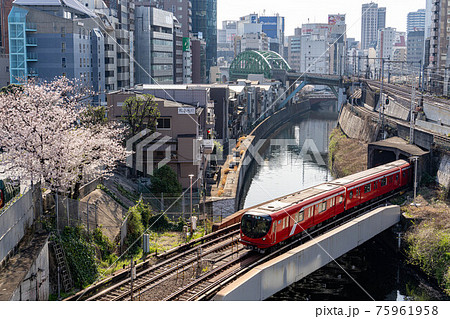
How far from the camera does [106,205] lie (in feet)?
59.1

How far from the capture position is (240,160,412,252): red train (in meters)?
14.1

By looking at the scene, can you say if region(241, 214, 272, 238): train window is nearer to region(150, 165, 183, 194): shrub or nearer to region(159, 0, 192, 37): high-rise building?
region(150, 165, 183, 194): shrub

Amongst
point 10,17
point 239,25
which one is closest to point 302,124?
point 10,17

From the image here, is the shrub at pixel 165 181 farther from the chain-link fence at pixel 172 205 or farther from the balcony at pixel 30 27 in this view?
the balcony at pixel 30 27

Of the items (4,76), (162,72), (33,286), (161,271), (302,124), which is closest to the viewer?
(33,286)

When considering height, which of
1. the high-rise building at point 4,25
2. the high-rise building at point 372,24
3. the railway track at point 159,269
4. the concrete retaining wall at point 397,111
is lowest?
the railway track at point 159,269

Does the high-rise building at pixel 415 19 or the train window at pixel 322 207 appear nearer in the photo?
the train window at pixel 322 207

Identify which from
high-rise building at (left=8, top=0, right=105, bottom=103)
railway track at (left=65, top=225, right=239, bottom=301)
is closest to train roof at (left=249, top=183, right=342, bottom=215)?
railway track at (left=65, top=225, right=239, bottom=301)

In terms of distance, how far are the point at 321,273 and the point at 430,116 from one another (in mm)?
18942

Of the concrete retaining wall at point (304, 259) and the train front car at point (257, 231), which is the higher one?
the train front car at point (257, 231)

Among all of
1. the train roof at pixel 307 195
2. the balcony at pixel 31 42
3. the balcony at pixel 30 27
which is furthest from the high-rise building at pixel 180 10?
the train roof at pixel 307 195

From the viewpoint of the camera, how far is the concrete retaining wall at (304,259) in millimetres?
11944

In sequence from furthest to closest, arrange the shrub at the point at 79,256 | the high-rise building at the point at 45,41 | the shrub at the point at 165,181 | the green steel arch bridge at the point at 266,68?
the green steel arch bridge at the point at 266,68
the high-rise building at the point at 45,41
the shrub at the point at 165,181
the shrub at the point at 79,256

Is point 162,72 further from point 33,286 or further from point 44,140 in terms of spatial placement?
point 33,286
